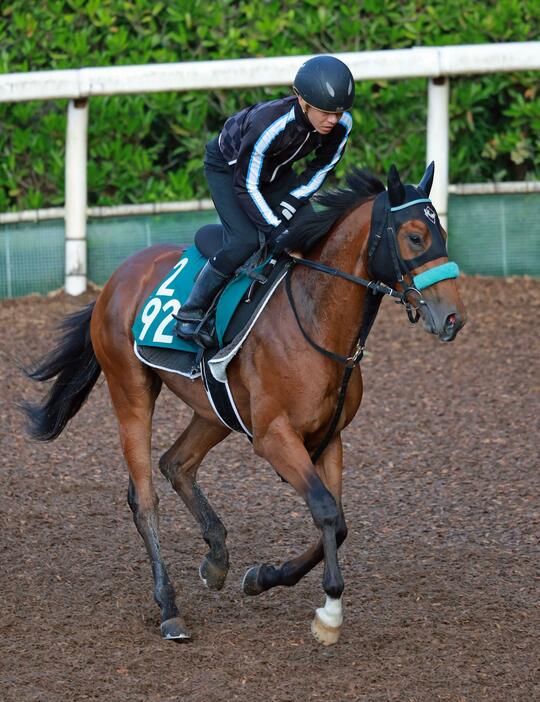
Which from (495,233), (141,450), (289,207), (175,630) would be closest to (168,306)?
(141,450)

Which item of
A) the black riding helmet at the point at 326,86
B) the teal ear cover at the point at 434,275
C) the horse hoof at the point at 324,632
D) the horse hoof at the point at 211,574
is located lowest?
the horse hoof at the point at 211,574

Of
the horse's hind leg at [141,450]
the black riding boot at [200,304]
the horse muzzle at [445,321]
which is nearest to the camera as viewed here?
the horse muzzle at [445,321]

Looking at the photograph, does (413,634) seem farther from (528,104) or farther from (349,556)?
(528,104)

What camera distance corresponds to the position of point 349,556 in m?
6.26

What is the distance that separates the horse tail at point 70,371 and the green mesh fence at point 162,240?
3.85 m

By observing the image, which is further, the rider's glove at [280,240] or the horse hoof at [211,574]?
the horse hoof at [211,574]

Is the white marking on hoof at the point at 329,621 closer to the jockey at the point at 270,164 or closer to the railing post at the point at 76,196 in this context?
the jockey at the point at 270,164

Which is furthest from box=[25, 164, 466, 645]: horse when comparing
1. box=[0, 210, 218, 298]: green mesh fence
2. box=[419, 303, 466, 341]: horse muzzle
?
box=[0, 210, 218, 298]: green mesh fence

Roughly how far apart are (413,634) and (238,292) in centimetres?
165

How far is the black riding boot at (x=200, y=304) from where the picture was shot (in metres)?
5.51

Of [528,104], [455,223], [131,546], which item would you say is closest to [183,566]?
[131,546]

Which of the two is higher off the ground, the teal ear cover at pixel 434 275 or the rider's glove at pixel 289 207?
the rider's glove at pixel 289 207

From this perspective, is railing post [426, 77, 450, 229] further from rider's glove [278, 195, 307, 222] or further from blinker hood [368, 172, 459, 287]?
blinker hood [368, 172, 459, 287]

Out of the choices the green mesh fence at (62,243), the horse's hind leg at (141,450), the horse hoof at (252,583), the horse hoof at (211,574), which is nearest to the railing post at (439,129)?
the green mesh fence at (62,243)
